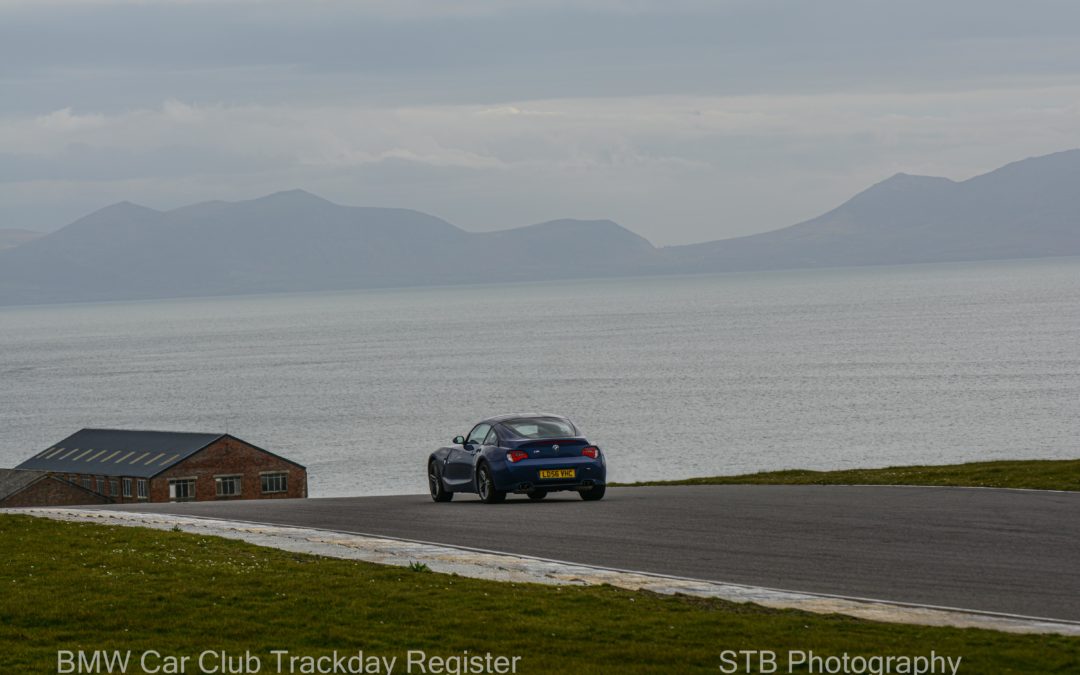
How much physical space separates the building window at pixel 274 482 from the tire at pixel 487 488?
60.8 meters

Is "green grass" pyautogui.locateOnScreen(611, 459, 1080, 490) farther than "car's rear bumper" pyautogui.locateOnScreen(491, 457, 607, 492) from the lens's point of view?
Yes

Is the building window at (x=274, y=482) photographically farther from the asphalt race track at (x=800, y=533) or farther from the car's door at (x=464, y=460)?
the car's door at (x=464, y=460)

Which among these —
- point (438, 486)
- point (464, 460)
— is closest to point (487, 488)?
point (464, 460)

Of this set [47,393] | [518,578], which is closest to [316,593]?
[518,578]

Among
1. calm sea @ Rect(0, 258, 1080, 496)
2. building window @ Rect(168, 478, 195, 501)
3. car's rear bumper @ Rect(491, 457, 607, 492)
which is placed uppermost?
calm sea @ Rect(0, 258, 1080, 496)

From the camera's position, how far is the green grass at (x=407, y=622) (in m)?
11.5

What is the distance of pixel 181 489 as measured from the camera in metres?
86.1

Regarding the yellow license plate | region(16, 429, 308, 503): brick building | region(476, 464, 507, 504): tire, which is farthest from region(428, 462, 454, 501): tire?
region(16, 429, 308, 503): brick building

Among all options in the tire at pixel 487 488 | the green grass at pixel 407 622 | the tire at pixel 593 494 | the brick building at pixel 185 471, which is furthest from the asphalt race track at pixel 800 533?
the brick building at pixel 185 471

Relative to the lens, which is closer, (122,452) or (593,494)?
(593,494)

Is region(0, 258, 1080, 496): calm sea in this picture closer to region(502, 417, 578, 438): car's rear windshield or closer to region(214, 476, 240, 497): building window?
region(214, 476, 240, 497): building window

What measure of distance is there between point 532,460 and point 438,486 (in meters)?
3.57

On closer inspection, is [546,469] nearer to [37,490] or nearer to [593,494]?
[593,494]

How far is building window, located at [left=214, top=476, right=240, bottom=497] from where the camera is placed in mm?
86562
